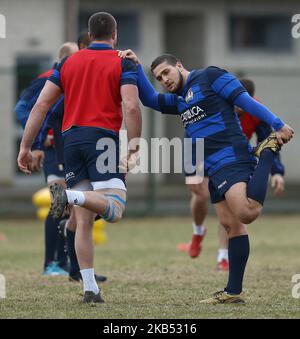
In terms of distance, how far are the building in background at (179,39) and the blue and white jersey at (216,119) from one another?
10.4m

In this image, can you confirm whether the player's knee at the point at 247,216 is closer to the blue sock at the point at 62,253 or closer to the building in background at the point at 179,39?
the blue sock at the point at 62,253

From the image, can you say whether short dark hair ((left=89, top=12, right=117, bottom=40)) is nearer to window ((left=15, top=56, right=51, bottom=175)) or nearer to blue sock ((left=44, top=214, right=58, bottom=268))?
blue sock ((left=44, top=214, right=58, bottom=268))

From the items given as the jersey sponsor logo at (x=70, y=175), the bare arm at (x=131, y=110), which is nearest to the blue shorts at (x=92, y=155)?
the jersey sponsor logo at (x=70, y=175)

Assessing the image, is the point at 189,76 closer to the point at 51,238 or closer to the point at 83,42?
the point at 83,42

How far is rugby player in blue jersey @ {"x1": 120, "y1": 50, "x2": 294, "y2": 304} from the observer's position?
21.9ft

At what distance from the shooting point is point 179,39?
22609 mm

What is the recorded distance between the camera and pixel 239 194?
668cm

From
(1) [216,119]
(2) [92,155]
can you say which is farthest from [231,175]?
(2) [92,155]

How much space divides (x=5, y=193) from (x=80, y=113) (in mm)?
10525

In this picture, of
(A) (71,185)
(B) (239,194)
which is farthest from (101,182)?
(B) (239,194)

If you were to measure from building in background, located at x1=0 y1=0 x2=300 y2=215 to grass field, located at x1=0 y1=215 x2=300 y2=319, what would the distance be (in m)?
3.90

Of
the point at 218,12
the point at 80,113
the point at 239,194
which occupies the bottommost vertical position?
the point at 239,194

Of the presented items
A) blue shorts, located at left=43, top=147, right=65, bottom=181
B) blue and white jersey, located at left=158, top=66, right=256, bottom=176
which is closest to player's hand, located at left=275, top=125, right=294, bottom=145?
blue and white jersey, located at left=158, top=66, right=256, bottom=176

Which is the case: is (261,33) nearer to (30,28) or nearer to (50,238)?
(30,28)
